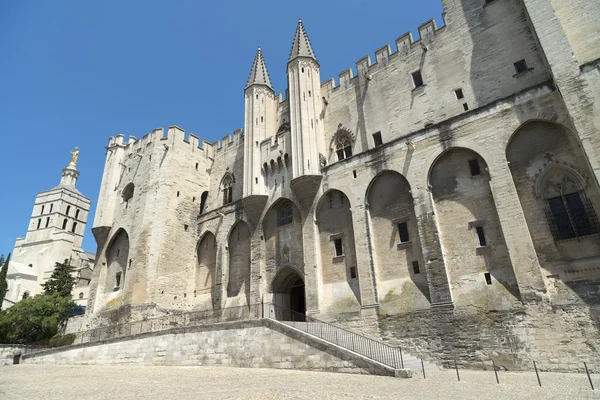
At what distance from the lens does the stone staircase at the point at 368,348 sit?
37.3 ft

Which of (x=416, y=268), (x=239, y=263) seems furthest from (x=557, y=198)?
(x=239, y=263)

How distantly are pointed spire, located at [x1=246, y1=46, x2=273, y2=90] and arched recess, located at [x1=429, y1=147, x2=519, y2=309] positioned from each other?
1501cm

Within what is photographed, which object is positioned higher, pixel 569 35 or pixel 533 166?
pixel 569 35

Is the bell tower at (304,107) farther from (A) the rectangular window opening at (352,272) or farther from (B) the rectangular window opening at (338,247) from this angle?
(A) the rectangular window opening at (352,272)

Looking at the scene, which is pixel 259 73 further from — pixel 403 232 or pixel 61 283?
pixel 61 283

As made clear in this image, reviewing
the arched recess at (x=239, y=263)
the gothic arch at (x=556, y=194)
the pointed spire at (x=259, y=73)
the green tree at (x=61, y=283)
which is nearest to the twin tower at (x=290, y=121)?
the pointed spire at (x=259, y=73)

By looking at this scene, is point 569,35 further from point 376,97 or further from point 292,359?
point 292,359

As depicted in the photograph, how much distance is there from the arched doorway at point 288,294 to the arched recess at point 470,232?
884 cm

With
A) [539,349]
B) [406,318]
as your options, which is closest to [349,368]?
[406,318]

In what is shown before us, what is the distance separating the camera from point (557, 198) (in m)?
13.3

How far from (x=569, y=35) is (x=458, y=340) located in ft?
41.9

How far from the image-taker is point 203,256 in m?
25.1

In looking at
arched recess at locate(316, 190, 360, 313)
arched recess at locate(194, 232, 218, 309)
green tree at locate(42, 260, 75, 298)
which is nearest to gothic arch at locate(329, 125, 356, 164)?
arched recess at locate(316, 190, 360, 313)

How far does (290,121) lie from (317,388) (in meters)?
16.3
